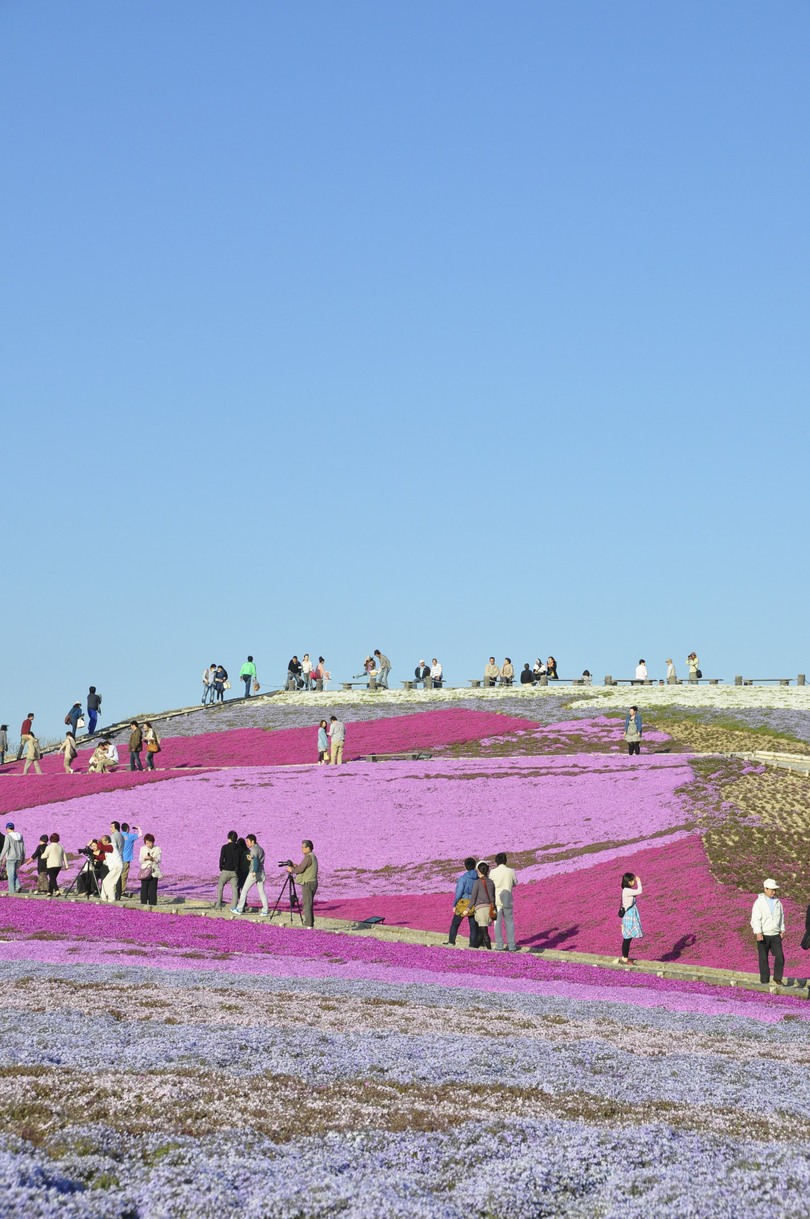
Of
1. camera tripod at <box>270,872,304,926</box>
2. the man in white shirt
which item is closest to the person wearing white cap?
the man in white shirt

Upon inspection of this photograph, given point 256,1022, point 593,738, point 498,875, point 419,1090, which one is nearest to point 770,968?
point 498,875

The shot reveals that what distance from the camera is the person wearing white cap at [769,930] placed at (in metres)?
25.6

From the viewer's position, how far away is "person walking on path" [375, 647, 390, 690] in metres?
87.1

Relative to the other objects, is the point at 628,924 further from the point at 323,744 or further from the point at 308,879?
the point at 323,744

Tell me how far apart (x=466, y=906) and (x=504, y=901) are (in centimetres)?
88

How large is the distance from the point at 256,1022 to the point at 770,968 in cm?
1407

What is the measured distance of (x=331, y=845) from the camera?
43344 millimetres

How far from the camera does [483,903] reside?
96.4 ft

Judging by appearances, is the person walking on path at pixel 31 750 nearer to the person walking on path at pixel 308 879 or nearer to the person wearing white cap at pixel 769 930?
the person walking on path at pixel 308 879

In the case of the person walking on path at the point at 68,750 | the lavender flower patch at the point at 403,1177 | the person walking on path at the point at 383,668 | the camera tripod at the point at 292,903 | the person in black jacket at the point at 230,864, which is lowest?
the lavender flower patch at the point at 403,1177

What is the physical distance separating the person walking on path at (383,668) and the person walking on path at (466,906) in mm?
56567

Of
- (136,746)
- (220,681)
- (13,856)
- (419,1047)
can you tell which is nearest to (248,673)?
(220,681)

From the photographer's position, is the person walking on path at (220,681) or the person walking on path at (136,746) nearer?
the person walking on path at (136,746)

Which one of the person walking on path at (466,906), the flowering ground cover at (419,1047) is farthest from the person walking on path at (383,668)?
the person walking on path at (466,906)
